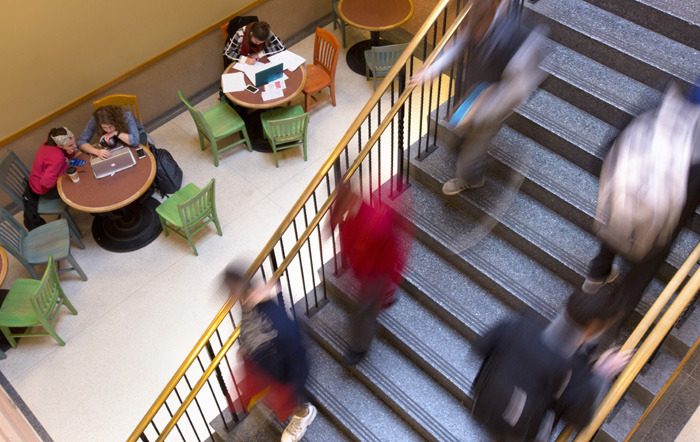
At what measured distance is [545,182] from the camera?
3955 mm

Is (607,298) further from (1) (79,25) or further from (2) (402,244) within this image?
(1) (79,25)

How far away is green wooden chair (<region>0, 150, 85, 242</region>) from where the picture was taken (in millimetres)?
6062

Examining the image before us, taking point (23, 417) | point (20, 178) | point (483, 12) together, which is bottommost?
point (23, 417)

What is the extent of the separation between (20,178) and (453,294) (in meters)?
4.58

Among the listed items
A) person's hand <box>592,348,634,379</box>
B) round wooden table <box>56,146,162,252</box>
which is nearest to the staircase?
person's hand <box>592,348,634,379</box>

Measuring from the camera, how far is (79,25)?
6402 millimetres

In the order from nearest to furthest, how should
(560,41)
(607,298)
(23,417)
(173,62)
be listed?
(607,298) → (560,41) → (23,417) → (173,62)

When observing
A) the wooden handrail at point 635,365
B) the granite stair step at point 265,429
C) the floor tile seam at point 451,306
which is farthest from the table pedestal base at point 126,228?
the wooden handrail at point 635,365

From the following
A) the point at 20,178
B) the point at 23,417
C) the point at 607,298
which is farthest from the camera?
the point at 20,178

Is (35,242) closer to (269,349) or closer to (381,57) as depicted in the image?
(269,349)

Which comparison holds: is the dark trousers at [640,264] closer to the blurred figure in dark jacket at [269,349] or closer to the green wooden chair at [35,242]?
the blurred figure in dark jacket at [269,349]

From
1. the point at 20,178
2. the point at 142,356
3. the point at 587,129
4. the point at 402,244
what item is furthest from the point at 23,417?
the point at 587,129

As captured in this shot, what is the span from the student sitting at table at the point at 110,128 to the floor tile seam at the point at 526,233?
12.1 ft

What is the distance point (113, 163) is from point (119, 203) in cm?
51
